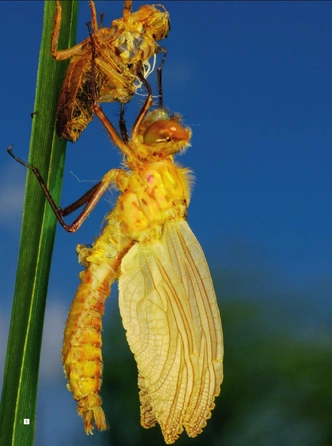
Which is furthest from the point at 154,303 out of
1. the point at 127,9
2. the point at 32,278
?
the point at 127,9

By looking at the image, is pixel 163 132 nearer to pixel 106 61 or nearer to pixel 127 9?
pixel 106 61

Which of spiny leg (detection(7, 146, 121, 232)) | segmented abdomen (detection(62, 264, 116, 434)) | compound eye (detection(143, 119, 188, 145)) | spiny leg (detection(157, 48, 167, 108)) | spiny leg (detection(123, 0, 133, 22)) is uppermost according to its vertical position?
spiny leg (detection(123, 0, 133, 22))

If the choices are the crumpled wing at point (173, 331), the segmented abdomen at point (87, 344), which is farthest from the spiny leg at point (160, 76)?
the segmented abdomen at point (87, 344)

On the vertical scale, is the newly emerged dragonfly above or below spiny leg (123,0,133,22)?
below

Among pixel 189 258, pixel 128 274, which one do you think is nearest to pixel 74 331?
pixel 128 274

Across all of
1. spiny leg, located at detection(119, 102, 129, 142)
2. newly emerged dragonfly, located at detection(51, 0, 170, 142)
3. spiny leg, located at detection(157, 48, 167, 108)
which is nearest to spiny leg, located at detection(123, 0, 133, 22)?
newly emerged dragonfly, located at detection(51, 0, 170, 142)

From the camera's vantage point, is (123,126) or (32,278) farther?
(123,126)

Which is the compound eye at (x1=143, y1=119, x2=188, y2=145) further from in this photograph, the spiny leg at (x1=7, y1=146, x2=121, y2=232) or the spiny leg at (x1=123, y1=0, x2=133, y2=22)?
the spiny leg at (x1=123, y1=0, x2=133, y2=22)
